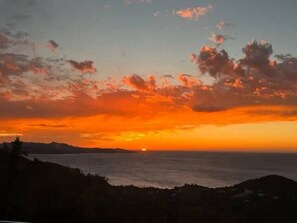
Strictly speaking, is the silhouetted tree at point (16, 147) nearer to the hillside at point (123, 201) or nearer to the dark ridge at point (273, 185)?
the hillside at point (123, 201)

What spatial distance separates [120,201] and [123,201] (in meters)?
0.22

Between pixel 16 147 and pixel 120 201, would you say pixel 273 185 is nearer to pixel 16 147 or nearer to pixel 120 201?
pixel 120 201

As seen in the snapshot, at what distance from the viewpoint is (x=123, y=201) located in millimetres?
25203

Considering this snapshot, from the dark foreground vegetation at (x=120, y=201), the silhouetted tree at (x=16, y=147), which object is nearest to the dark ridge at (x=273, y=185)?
the dark foreground vegetation at (x=120, y=201)

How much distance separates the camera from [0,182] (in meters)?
19.5

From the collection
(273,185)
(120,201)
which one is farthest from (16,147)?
(273,185)

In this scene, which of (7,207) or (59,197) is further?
(59,197)

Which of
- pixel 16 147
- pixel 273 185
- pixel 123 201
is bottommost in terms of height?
pixel 123 201

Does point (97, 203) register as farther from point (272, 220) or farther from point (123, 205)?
point (272, 220)

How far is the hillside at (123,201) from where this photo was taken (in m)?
17.8

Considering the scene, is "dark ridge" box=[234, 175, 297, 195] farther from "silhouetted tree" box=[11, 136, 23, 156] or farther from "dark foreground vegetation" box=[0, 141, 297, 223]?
"silhouetted tree" box=[11, 136, 23, 156]

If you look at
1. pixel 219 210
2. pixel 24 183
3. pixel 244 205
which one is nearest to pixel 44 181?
pixel 24 183

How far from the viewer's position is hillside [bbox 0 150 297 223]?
17844 millimetres

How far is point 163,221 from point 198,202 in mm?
9614
